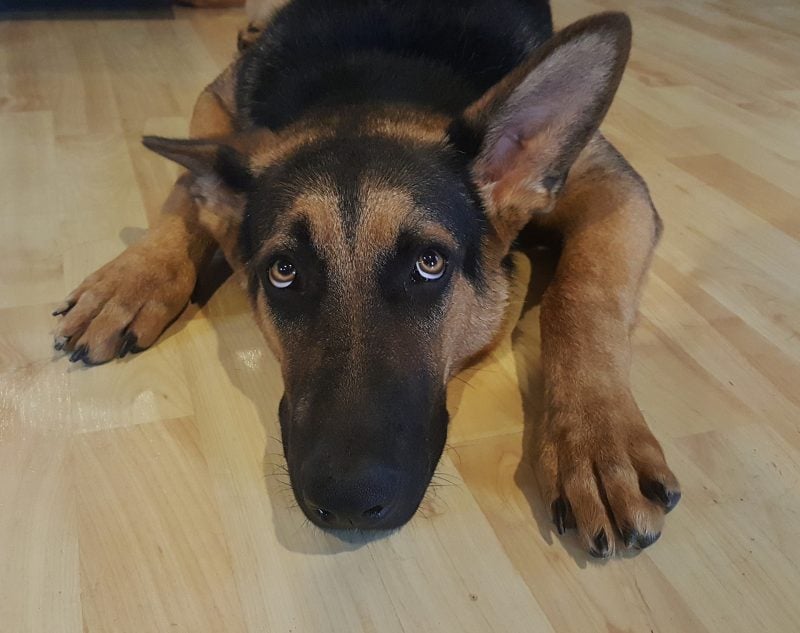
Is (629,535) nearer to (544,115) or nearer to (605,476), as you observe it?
(605,476)

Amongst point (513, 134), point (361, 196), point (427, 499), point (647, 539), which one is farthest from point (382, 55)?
point (647, 539)

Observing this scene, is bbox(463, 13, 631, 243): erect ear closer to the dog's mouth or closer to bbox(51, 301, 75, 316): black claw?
the dog's mouth

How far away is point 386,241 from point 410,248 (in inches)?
2.3

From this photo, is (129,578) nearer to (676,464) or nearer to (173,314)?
(173,314)

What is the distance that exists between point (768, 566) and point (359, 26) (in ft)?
6.47

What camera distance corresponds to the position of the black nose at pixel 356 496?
1.32 meters

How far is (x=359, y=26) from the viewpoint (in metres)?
2.44

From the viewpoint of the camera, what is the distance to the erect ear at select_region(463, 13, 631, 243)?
1.66 metres

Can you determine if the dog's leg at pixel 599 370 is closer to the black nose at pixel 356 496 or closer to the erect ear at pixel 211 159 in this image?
the black nose at pixel 356 496

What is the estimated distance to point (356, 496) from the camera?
4.33 feet

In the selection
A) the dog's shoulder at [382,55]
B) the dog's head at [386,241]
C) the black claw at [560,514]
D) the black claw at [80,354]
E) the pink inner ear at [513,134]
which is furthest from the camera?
the dog's shoulder at [382,55]

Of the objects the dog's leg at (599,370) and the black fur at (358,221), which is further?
the dog's leg at (599,370)

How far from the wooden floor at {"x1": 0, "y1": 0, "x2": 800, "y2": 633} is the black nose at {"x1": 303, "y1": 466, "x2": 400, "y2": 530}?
0.65 ft

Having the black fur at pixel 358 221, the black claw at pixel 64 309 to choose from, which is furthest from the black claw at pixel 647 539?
the black claw at pixel 64 309
